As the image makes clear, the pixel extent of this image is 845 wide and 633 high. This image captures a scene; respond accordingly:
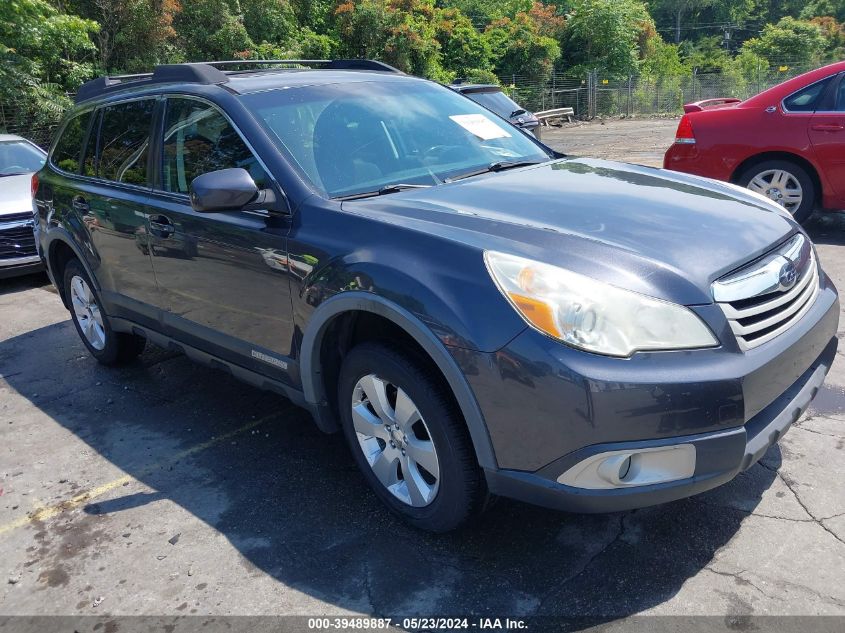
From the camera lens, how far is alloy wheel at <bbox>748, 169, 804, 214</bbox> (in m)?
6.84

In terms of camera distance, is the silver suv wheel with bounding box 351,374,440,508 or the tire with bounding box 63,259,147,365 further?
the tire with bounding box 63,259,147,365

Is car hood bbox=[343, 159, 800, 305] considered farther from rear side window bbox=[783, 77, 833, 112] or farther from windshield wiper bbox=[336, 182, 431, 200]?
rear side window bbox=[783, 77, 833, 112]

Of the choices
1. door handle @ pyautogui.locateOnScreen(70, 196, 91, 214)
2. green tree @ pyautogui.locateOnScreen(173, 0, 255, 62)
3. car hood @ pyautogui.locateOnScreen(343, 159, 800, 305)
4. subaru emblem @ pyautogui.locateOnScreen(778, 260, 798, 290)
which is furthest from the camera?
green tree @ pyautogui.locateOnScreen(173, 0, 255, 62)

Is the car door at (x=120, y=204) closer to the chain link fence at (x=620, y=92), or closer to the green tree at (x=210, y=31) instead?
the green tree at (x=210, y=31)

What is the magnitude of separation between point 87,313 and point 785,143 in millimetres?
6076

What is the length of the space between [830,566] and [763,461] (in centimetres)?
75

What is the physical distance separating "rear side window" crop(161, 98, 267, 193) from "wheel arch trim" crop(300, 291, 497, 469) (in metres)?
0.73

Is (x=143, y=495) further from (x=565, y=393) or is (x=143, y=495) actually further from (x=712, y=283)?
(x=712, y=283)

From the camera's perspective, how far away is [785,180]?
22.6ft

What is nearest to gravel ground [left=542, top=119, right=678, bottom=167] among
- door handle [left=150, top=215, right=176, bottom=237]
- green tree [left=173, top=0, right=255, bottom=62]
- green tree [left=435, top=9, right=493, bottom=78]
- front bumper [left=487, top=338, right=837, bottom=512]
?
green tree [left=435, top=9, right=493, bottom=78]

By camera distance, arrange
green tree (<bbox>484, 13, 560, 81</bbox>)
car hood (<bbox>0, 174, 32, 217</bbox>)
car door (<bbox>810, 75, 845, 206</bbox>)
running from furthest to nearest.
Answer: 1. green tree (<bbox>484, 13, 560, 81</bbox>)
2. car hood (<bbox>0, 174, 32, 217</bbox>)
3. car door (<bbox>810, 75, 845, 206</bbox>)

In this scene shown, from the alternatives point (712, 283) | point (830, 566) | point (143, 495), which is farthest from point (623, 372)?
point (143, 495)

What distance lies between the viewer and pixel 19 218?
755cm

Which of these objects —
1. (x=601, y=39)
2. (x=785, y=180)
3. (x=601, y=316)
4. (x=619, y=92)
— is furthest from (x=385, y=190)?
(x=601, y=39)
